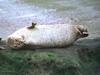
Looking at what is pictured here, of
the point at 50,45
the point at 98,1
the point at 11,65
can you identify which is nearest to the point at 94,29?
the point at 50,45

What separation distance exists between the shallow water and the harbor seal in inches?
72.7

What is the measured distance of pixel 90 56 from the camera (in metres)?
4.52

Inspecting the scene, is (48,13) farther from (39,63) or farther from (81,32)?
(39,63)

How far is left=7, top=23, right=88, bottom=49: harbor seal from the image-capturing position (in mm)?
4320

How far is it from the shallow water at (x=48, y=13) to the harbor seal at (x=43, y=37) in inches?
72.7

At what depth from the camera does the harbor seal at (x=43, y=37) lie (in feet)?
14.2

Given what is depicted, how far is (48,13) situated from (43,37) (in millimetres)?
4523

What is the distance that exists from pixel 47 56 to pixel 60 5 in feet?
19.2

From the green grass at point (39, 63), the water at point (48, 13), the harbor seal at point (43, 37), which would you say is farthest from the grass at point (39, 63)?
the water at point (48, 13)

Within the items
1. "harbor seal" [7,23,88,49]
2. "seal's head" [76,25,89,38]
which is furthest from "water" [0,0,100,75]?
"harbor seal" [7,23,88,49]

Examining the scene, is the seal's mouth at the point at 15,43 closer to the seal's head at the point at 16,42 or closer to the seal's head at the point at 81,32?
the seal's head at the point at 16,42

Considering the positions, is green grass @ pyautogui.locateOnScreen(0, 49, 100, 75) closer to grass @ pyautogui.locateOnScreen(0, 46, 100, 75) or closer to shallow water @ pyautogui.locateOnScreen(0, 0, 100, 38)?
grass @ pyautogui.locateOnScreen(0, 46, 100, 75)

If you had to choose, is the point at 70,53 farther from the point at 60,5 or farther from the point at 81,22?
the point at 60,5

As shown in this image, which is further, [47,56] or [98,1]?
[98,1]
